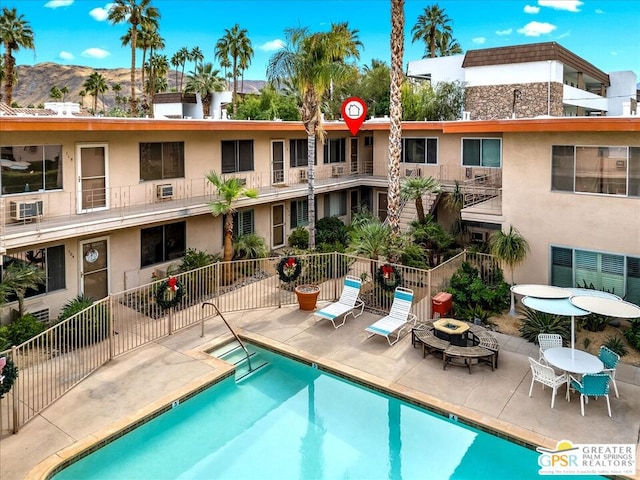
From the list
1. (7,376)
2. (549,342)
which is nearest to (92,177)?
(7,376)

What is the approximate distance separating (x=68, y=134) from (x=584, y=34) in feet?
298

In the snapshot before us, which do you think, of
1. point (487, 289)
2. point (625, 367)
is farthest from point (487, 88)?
point (625, 367)

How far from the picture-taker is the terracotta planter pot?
52.4 ft

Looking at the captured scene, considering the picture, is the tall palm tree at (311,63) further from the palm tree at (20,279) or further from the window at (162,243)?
the palm tree at (20,279)

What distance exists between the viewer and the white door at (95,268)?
15.9 meters

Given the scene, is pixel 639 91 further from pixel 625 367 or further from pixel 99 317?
pixel 99 317

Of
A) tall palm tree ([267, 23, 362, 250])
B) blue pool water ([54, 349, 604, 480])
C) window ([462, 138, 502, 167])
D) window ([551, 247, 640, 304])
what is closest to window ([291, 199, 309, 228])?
tall palm tree ([267, 23, 362, 250])

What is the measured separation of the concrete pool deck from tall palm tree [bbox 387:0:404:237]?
16.7 ft

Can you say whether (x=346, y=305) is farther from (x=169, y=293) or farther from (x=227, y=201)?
(x=227, y=201)

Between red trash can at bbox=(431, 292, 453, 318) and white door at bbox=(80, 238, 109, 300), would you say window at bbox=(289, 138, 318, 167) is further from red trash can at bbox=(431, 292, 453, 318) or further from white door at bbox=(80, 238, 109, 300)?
red trash can at bbox=(431, 292, 453, 318)

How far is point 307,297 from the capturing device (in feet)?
52.3

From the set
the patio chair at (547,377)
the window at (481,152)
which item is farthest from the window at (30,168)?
the window at (481,152)

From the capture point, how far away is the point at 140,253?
17.6m

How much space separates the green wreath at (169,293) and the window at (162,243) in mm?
4131
